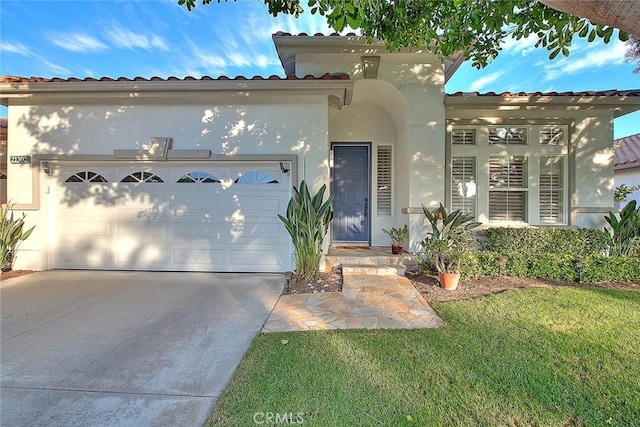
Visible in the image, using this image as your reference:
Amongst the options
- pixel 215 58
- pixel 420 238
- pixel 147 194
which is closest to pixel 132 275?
pixel 147 194

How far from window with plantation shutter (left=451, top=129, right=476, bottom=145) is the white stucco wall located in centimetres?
327

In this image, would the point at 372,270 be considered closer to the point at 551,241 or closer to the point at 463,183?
the point at 463,183

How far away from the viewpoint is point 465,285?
16.9 ft

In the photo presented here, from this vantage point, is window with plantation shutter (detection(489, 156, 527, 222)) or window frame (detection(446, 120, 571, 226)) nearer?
window frame (detection(446, 120, 571, 226))

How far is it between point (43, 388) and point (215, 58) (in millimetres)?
10755

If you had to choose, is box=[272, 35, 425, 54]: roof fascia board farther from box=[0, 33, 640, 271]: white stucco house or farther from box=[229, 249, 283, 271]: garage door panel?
box=[229, 249, 283, 271]: garage door panel

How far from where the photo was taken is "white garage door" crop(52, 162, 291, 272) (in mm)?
6184

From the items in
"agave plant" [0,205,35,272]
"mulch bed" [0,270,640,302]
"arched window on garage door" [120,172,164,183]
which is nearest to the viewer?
"mulch bed" [0,270,640,302]

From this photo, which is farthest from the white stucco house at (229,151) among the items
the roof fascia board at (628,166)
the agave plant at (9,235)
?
the roof fascia board at (628,166)

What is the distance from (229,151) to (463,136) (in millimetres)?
5444

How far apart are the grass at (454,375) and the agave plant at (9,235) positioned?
6.29 m

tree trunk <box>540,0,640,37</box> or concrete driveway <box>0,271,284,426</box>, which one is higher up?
tree trunk <box>540,0,640,37</box>

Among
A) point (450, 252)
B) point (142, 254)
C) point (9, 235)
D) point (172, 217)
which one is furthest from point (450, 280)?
point (9, 235)

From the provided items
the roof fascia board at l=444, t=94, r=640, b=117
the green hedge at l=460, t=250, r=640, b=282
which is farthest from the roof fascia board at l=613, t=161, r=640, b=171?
the green hedge at l=460, t=250, r=640, b=282
